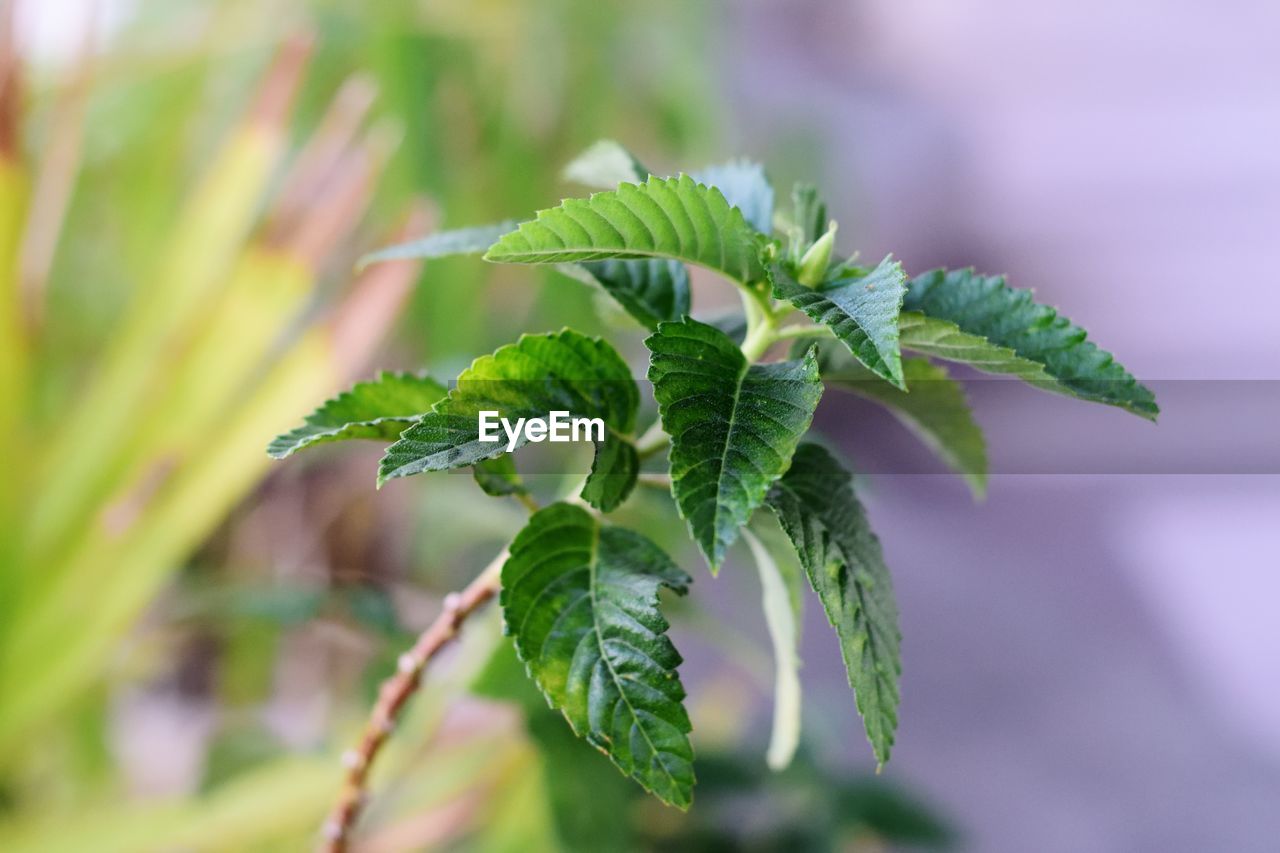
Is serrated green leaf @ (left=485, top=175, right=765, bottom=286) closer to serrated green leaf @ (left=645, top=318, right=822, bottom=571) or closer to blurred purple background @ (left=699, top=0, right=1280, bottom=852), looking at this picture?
serrated green leaf @ (left=645, top=318, right=822, bottom=571)

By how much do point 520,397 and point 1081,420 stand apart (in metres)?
0.31

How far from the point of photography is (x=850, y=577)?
0.32 m

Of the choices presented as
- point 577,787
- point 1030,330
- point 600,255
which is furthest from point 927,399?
point 577,787

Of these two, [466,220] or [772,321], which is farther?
[466,220]

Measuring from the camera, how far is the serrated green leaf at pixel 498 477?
1.26ft

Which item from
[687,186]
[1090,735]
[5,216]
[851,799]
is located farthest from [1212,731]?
[5,216]

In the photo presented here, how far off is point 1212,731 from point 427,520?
0.88 meters

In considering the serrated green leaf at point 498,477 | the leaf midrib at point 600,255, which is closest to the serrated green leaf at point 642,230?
the leaf midrib at point 600,255

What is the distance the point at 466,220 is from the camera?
1269 mm

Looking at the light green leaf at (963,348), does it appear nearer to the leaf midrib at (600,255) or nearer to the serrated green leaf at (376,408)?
the leaf midrib at (600,255)

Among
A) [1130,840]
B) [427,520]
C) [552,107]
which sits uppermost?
[552,107]

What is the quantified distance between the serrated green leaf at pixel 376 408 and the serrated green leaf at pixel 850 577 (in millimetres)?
148

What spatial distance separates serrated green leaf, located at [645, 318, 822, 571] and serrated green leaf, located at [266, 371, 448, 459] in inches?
4.2

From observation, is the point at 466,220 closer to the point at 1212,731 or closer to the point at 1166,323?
the point at 1166,323
